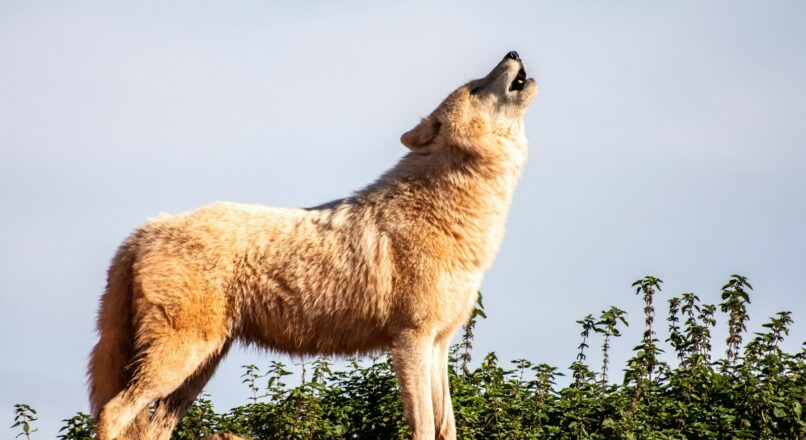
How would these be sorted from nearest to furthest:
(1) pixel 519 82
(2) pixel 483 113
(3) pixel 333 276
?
(3) pixel 333 276 < (2) pixel 483 113 < (1) pixel 519 82

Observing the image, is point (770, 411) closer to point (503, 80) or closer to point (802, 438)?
Answer: point (802, 438)

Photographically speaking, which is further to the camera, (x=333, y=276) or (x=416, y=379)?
(x=333, y=276)

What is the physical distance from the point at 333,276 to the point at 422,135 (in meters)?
1.30

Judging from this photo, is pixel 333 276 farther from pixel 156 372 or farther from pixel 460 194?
pixel 156 372

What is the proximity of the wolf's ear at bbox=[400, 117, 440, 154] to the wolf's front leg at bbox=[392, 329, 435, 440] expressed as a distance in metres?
1.52

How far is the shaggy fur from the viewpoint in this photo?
8.49 meters

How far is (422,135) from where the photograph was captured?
917 cm

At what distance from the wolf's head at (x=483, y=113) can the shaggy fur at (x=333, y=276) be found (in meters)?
0.01

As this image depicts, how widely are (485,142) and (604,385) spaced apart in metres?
2.82

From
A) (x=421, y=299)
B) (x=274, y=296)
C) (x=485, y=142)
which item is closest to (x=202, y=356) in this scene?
(x=274, y=296)

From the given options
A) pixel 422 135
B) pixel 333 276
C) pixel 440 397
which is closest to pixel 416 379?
pixel 440 397

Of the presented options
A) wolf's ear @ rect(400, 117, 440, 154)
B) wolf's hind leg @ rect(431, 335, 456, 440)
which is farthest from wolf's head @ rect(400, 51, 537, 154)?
wolf's hind leg @ rect(431, 335, 456, 440)

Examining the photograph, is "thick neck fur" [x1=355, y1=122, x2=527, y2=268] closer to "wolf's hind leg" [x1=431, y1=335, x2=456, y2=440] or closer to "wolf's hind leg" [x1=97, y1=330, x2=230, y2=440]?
"wolf's hind leg" [x1=431, y1=335, x2=456, y2=440]

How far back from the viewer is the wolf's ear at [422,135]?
916cm
